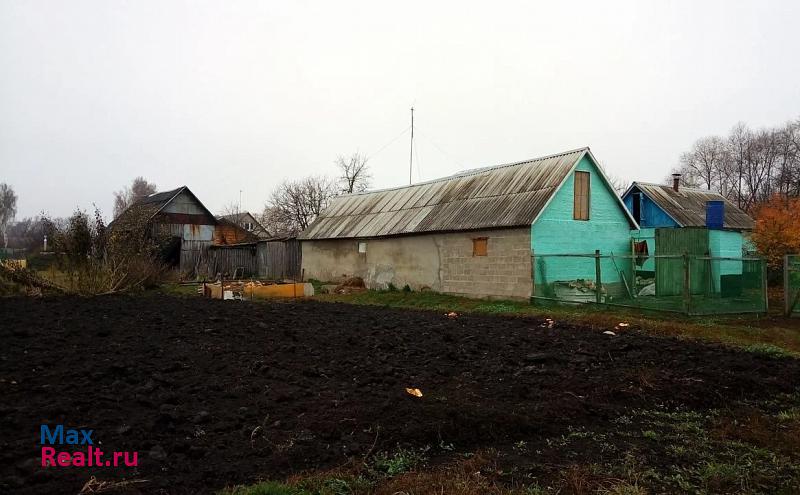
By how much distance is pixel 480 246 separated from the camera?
1873 centimetres

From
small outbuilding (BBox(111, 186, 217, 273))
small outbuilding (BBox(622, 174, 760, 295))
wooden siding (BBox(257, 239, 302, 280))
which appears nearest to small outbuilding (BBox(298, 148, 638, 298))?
small outbuilding (BBox(622, 174, 760, 295))

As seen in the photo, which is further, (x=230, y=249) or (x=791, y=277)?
(x=230, y=249)

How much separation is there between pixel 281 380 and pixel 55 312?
336 inches

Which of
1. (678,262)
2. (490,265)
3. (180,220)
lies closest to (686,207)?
(678,262)

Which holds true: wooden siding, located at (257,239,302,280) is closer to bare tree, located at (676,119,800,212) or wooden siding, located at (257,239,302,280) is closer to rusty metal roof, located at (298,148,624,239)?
rusty metal roof, located at (298,148,624,239)

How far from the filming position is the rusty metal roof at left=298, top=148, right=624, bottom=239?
18.3 m

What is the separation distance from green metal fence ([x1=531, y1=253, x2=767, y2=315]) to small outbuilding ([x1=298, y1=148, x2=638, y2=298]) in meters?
0.30

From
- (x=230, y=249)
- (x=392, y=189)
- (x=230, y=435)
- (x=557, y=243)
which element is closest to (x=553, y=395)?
(x=230, y=435)

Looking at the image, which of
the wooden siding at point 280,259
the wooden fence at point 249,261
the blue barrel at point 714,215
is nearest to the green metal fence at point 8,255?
the wooden fence at point 249,261

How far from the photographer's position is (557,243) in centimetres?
1809

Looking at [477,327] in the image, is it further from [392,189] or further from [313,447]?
[392,189]

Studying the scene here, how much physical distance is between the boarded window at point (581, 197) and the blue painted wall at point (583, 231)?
146 millimetres

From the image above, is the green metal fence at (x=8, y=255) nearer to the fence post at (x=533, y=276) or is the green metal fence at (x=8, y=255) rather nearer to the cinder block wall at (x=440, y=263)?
the cinder block wall at (x=440, y=263)

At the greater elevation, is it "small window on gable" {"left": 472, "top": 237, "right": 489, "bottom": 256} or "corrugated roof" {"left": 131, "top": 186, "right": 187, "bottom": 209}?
"corrugated roof" {"left": 131, "top": 186, "right": 187, "bottom": 209}
